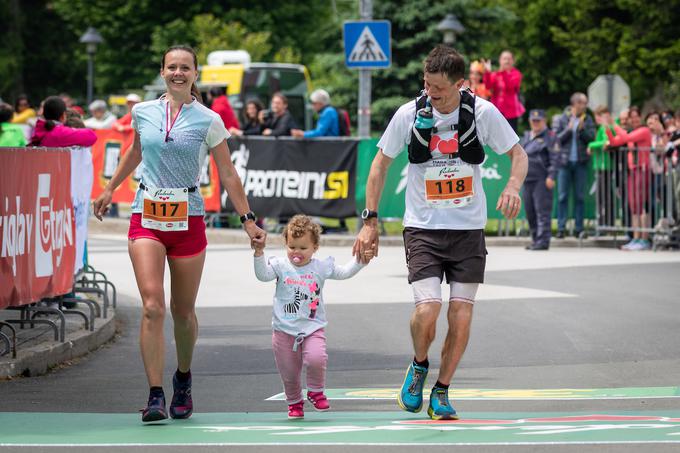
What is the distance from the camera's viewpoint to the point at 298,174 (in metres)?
22.2

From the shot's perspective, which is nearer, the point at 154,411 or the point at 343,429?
the point at 343,429

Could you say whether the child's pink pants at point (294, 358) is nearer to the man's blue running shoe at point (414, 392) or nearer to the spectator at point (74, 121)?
the man's blue running shoe at point (414, 392)

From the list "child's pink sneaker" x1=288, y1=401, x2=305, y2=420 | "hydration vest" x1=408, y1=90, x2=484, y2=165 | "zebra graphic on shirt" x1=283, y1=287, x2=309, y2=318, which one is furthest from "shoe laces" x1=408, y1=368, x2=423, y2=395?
"hydration vest" x1=408, y1=90, x2=484, y2=165

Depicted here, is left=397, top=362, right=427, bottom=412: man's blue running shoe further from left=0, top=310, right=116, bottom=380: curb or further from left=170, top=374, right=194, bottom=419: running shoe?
left=0, top=310, right=116, bottom=380: curb

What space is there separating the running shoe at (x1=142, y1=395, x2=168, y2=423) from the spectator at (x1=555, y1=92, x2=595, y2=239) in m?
14.0

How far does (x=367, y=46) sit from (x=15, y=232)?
37.3 ft

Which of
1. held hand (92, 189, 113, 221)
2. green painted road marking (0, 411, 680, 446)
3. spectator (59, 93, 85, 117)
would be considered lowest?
green painted road marking (0, 411, 680, 446)

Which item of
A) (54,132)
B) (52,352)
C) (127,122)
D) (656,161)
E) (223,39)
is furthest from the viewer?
(223,39)

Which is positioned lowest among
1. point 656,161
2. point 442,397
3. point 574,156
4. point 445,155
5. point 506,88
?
point 442,397

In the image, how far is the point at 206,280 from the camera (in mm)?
16750

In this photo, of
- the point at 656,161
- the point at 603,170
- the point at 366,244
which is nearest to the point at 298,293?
the point at 366,244

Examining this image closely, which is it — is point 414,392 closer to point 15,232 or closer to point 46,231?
point 15,232

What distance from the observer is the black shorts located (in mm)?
8062

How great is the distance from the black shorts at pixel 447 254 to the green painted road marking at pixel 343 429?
75 cm
